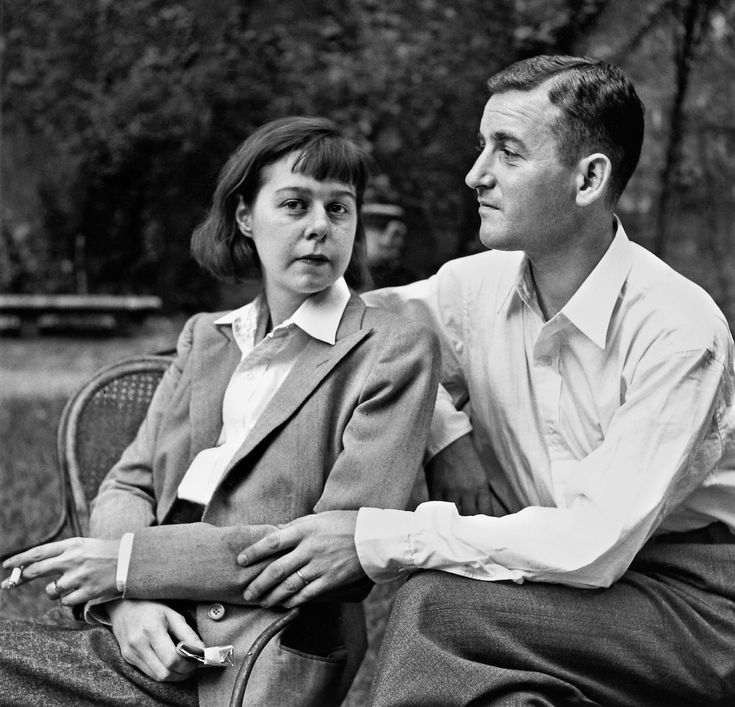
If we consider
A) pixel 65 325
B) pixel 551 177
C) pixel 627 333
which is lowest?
pixel 65 325

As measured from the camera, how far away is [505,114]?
2391 mm

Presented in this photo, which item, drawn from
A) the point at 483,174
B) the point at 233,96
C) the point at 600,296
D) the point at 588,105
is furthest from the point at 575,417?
the point at 233,96

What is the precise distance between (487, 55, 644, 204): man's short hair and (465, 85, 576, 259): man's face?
2 centimetres

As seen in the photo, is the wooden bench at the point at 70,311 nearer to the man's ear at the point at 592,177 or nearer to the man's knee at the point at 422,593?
the man's ear at the point at 592,177

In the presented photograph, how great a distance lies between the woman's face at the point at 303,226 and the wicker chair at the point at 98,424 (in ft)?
2.16

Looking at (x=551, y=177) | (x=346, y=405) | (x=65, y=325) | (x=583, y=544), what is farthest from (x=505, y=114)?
(x=65, y=325)

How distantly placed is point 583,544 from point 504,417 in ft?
1.70

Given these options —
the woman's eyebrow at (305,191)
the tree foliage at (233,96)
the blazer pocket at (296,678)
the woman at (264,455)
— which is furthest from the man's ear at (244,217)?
A: the tree foliage at (233,96)

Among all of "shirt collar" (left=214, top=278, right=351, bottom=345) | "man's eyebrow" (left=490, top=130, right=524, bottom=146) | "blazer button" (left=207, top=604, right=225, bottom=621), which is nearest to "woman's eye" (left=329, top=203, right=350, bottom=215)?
"shirt collar" (left=214, top=278, right=351, bottom=345)

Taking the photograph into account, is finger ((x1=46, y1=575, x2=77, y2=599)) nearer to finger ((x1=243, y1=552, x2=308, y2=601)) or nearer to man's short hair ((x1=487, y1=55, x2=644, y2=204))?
finger ((x1=243, y1=552, x2=308, y2=601))

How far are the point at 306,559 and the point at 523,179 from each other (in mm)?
922

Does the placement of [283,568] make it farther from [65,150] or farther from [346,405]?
[65,150]

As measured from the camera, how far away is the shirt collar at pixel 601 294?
234 centimetres

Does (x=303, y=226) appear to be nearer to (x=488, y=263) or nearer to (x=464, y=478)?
(x=488, y=263)
